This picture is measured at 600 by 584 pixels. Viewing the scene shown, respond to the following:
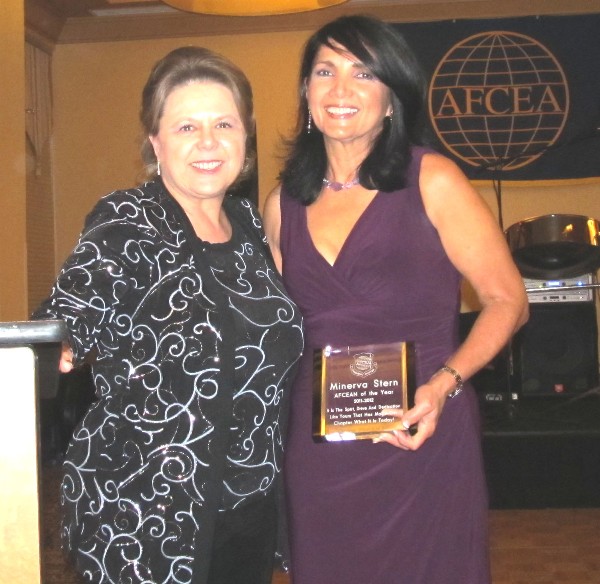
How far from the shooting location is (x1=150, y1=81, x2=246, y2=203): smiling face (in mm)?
1859

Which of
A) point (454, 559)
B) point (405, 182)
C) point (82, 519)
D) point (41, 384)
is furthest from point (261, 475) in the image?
point (41, 384)

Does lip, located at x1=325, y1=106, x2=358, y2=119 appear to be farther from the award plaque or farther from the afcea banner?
the afcea banner

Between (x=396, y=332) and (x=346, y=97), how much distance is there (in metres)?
0.54

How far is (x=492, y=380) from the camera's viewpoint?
6121mm

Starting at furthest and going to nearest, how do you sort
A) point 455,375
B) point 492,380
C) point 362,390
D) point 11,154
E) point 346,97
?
point 492,380, point 11,154, point 346,97, point 455,375, point 362,390

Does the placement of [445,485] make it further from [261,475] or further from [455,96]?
[455,96]

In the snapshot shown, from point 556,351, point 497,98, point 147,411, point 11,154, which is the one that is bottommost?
point 556,351

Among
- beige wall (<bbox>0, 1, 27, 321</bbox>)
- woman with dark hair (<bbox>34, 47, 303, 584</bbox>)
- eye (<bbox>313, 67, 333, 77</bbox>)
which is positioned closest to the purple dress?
woman with dark hair (<bbox>34, 47, 303, 584</bbox>)

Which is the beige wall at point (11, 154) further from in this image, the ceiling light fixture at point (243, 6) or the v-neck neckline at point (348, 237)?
the v-neck neckline at point (348, 237)

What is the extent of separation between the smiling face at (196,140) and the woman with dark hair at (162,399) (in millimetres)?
64

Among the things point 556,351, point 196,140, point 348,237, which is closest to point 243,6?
point 348,237

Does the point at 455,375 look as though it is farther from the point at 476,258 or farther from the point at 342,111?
the point at 342,111

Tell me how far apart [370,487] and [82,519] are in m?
0.69

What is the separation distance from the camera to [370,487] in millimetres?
2045
